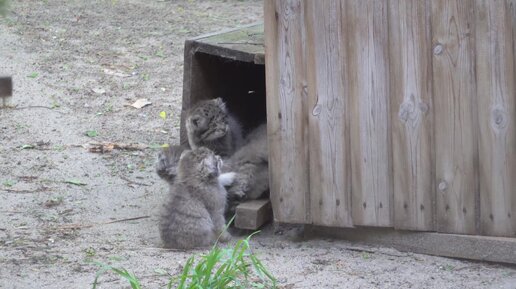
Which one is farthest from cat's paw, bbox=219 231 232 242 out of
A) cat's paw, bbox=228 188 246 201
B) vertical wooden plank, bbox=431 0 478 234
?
vertical wooden plank, bbox=431 0 478 234

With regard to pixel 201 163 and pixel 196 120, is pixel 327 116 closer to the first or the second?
pixel 201 163

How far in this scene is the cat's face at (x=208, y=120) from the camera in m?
7.70

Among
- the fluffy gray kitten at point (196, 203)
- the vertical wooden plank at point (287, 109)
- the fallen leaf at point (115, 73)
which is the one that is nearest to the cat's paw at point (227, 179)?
the fluffy gray kitten at point (196, 203)

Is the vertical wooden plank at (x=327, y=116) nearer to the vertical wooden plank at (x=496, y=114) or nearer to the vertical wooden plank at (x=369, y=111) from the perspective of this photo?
the vertical wooden plank at (x=369, y=111)

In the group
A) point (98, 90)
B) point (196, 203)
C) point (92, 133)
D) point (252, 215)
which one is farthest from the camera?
point (98, 90)

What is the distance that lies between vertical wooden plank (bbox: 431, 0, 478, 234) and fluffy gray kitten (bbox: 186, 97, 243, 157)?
6.92ft

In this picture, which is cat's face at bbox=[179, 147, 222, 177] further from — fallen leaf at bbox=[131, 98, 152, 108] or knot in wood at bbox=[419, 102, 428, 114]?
fallen leaf at bbox=[131, 98, 152, 108]

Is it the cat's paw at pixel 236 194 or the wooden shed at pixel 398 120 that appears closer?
the wooden shed at pixel 398 120

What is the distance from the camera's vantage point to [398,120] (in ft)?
21.0

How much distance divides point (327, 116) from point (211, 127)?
1.44m

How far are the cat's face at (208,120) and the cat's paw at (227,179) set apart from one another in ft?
1.79

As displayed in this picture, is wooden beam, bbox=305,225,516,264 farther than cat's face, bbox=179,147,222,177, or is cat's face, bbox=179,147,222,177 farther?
cat's face, bbox=179,147,222,177

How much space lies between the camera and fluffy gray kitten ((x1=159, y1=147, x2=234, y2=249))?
6785mm

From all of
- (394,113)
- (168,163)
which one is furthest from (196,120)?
(394,113)
